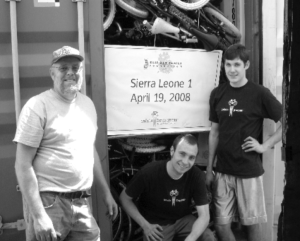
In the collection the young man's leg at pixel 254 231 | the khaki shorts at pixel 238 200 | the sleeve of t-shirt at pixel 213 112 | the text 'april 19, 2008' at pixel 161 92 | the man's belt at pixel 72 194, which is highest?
→ the text 'april 19, 2008' at pixel 161 92

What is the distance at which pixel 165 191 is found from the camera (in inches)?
119

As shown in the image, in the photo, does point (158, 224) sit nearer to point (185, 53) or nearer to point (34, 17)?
point (185, 53)

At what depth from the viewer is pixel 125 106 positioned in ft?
10.9

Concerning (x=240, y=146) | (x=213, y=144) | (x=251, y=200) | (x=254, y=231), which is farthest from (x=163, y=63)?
(x=254, y=231)

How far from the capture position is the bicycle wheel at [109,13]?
3.36 metres

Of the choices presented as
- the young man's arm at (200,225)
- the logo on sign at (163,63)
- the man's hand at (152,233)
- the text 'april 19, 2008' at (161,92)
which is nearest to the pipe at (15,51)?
the text 'april 19, 2008' at (161,92)

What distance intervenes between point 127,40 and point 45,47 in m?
1.20

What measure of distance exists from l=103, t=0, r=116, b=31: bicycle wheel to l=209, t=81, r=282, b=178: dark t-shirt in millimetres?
1175

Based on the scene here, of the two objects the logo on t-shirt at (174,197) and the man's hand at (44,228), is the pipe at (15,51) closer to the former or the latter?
the man's hand at (44,228)

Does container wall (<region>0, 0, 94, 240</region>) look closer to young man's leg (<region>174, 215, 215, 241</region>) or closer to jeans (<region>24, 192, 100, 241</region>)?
jeans (<region>24, 192, 100, 241</region>)

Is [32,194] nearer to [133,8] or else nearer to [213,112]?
[213,112]

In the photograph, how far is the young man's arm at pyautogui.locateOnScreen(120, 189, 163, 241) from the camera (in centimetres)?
295

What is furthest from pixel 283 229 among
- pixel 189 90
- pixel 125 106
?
pixel 189 90

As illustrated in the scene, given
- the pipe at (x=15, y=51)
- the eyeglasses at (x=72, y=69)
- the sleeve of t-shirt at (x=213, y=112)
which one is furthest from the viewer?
the sleeve of t-shirt at (x=213, y=112)
